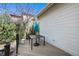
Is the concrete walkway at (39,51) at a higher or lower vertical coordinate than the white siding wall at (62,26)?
lower

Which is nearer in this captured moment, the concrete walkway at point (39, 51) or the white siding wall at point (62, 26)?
the white siding wall at point (62, 26)

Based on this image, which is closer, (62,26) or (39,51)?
(39,51)

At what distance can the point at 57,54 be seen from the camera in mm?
4535

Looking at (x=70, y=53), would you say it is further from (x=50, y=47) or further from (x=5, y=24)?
(x=5, y=24)

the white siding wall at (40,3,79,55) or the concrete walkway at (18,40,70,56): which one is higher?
the white siding wall at (40,3,79,55)

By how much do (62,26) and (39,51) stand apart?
128cm

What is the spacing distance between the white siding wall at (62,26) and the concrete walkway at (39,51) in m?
0.35

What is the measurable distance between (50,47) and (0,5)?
2.31 meters

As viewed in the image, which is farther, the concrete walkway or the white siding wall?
the concrete walkway

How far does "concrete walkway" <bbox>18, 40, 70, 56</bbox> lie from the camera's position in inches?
180

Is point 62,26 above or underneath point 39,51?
above

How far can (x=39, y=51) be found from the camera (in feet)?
15.2

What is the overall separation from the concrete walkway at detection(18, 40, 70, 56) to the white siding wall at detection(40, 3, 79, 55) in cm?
35

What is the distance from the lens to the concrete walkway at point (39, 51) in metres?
4.57
